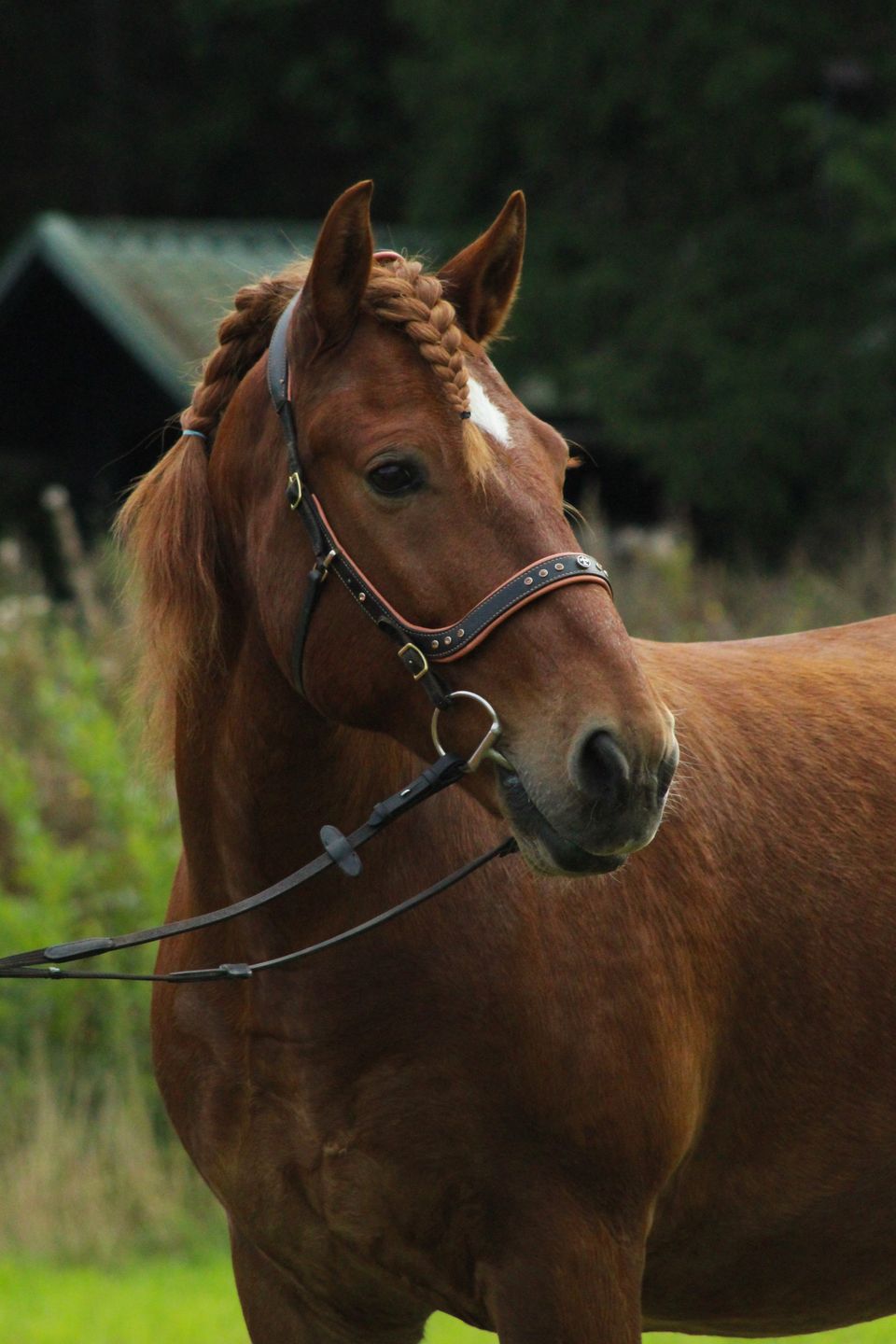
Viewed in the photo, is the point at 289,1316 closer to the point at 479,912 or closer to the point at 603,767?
the point at 479,912

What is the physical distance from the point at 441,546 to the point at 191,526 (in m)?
0.52

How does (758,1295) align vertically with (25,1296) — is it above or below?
above

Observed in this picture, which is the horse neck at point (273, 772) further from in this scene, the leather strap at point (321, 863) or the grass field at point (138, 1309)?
the grass field at point (138, 1309)

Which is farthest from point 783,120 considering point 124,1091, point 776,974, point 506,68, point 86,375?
point 776,974

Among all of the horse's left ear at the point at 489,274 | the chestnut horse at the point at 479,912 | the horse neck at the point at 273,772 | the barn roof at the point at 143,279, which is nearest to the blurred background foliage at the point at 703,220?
the barn roof at the point at 143,279

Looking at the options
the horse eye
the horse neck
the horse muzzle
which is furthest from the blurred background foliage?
the horse muzzle

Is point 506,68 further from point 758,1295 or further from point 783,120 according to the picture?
point 758,1295

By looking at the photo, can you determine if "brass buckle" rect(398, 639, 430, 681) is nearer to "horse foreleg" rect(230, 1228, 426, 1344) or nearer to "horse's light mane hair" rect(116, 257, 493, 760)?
"horse's light mane hair" rect(116, 257, 493, 760)

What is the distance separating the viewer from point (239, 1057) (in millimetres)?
2818

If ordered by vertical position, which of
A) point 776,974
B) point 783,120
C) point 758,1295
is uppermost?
point 783,120

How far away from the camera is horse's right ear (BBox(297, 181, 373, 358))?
249 cm

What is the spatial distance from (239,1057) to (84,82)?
25.4m

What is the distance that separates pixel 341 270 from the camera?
255 cm

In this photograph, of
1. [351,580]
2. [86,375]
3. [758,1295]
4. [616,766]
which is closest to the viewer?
[616,766]
